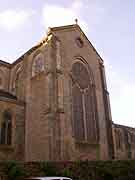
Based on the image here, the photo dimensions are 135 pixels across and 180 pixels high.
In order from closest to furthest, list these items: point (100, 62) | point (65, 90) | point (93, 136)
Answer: point (65, 90) < point (93, 136) < point (100, 62)

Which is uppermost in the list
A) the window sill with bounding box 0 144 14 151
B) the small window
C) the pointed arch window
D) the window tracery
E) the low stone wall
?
the small window

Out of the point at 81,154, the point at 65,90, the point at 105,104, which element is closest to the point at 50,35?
the point at 65,90

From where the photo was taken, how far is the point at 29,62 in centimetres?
2145

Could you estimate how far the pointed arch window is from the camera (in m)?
17.1

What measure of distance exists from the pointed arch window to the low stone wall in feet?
19.0

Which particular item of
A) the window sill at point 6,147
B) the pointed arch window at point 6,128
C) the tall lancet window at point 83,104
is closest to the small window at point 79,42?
the tall lancet window at point 83,104

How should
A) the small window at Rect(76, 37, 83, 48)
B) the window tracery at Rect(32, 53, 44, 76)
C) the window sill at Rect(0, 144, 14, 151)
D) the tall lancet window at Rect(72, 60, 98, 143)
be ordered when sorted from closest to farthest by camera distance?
1. the window sill at Rect(0, 144, 14, 151)
2. the tall lancet window at Rect(72, 60, 98, 143)
3. the window tracery at Rect(32, 53, 44, 76)
4. the small window at Rect(76, 37, 83, 48)

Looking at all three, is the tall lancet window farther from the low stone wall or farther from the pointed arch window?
the pointed arch window

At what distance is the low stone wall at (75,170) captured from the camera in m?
11.1

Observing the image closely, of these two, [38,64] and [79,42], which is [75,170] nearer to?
[38,64]

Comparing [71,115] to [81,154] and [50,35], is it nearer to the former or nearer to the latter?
[81,154]

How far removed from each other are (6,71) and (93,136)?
40.3ft

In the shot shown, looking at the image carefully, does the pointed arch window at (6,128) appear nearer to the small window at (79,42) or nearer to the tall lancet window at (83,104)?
the tall lancet window at (83,104)

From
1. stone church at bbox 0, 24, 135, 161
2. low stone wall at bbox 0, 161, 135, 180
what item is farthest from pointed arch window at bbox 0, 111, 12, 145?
low stone wall at bbox 0, 161, 135, 180
